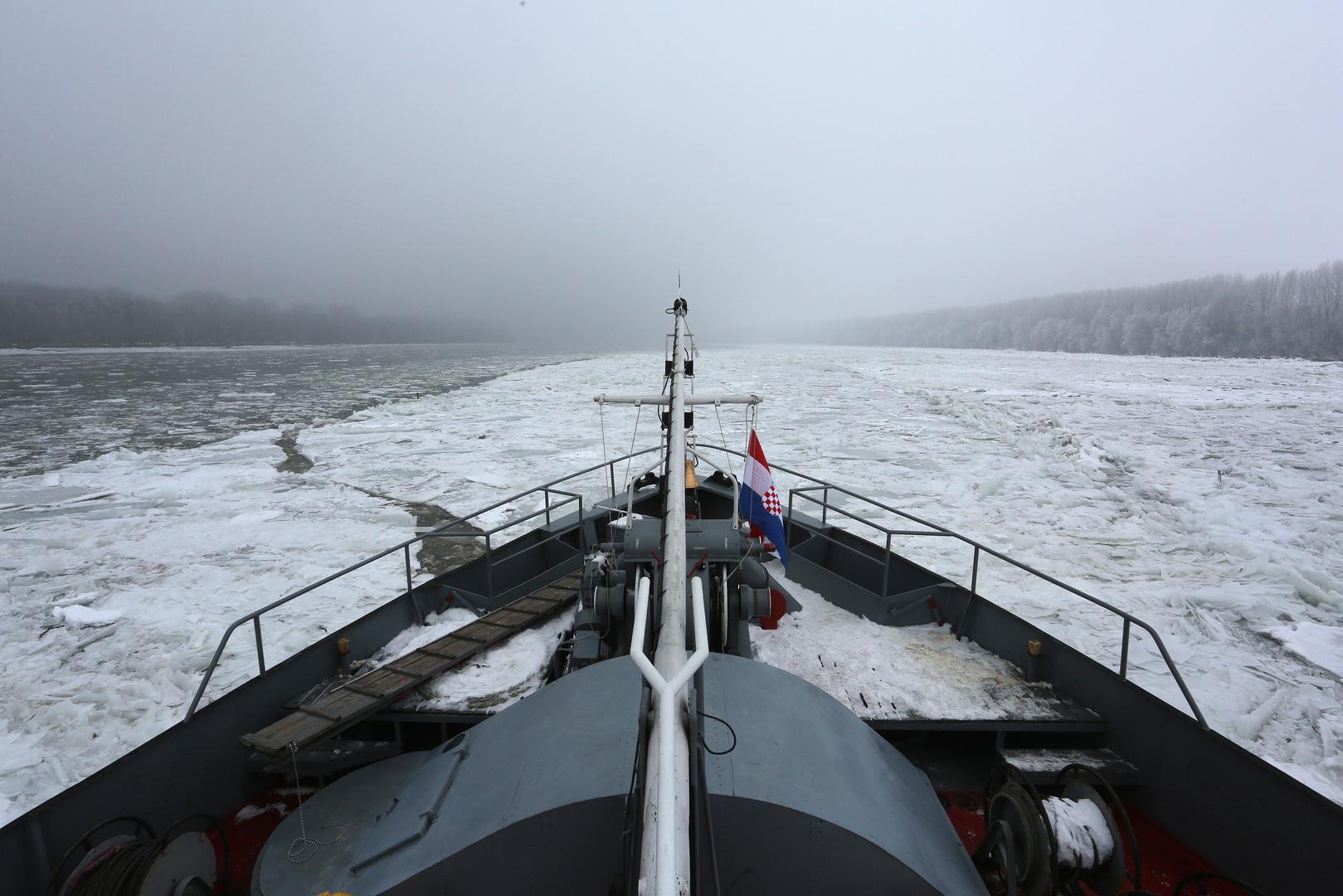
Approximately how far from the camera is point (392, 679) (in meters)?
4.60

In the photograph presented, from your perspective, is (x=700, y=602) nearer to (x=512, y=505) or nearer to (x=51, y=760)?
(x=51, y=760)

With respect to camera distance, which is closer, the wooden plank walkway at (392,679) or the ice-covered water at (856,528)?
the wooden plank walkway at (392,679)

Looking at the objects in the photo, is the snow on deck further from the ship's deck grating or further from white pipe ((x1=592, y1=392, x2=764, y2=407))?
white pipe ((x1=592, y1=392, x2=764, y2=407))

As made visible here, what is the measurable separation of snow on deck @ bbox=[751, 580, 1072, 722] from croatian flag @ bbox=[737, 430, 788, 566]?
3.90ft

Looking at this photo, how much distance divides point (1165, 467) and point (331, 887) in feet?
67.3

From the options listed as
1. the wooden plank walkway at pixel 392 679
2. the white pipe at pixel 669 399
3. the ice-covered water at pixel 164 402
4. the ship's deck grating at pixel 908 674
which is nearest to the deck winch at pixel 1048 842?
the ship's deck grating at pixel 908 674

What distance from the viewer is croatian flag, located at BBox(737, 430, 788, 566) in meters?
4.77

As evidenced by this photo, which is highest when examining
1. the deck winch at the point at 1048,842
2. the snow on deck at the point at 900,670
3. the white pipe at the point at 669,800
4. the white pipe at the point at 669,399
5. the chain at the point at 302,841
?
the white pipe at the point at 669,399

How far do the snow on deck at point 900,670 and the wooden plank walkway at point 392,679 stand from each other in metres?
2.09

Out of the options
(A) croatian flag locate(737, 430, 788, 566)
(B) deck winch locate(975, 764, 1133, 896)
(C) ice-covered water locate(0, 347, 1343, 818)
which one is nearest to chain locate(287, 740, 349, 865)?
(A) croatian flag locate(737, 430, 788, 566)

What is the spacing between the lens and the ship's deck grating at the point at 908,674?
4508 mm

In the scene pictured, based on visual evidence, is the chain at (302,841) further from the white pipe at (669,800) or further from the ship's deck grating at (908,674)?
the ship's deck grating at (908,674)

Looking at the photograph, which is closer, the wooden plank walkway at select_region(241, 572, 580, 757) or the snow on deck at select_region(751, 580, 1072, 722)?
the wooden plank walkway at select_region(241, 572, 580, 757)

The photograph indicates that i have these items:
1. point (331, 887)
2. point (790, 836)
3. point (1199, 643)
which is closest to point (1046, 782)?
point (790, 836)
